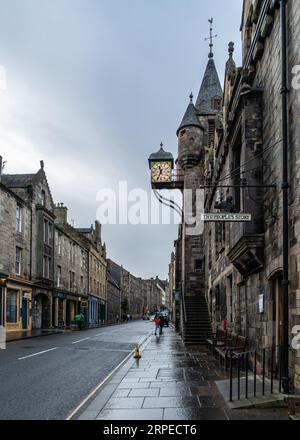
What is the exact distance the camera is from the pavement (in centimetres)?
725

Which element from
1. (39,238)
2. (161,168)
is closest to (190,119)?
(161,168)

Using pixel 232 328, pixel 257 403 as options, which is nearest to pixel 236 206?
pixel 232 328

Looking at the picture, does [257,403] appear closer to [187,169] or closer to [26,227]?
[187,169]

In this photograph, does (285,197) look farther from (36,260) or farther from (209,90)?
(36,260)

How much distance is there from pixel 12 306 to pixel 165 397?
24104 millimetres

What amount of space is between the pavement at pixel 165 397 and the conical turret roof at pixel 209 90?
24.6 meters

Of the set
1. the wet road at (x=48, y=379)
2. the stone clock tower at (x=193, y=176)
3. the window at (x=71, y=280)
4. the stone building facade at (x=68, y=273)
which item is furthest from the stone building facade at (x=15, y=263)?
the window at (x=71, y=280)

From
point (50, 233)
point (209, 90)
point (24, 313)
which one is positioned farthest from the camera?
point (50, 233)

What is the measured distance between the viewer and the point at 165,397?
28.8ft

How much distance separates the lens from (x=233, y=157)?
14094 mm

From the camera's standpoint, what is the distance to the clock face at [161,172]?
3161 centimetres

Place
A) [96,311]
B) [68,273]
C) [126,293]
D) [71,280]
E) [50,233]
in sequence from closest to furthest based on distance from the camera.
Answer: [50,233], [68,273], [71,280], [96,311], [126,293]

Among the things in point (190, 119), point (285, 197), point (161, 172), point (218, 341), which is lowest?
point (218, 341)
